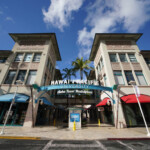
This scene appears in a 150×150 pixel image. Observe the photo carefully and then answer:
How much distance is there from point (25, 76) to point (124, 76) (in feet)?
57.4

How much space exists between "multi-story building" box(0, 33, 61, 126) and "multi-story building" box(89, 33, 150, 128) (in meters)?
10.6

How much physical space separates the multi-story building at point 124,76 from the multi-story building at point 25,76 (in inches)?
417

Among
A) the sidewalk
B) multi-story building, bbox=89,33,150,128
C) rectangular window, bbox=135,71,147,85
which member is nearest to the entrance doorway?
the sidewalk

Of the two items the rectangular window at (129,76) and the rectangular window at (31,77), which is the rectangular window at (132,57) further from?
the rectangular window at (31,77)

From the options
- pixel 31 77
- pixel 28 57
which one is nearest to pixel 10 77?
pixel 31 77

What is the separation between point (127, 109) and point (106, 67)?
24.6 ft

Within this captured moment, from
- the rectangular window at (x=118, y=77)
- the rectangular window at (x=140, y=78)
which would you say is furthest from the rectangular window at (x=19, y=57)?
the rectangular window at (x=140, y=78)

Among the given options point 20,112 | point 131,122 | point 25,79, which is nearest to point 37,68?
point 25,79

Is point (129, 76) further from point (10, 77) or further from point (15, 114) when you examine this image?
point (10, 77)

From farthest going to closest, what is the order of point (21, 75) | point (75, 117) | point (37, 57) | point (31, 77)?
1. point (37, 57)
2. point (21, 75)
3. point (31, 77)
4. point (75, 117)

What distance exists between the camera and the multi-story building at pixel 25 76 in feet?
39.3

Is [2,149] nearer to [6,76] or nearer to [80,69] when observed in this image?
[6,76]

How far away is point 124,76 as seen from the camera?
47.6 feet

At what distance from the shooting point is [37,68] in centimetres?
1531
